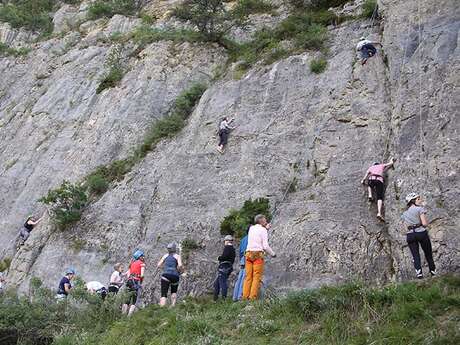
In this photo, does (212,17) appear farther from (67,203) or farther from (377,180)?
(377,180)

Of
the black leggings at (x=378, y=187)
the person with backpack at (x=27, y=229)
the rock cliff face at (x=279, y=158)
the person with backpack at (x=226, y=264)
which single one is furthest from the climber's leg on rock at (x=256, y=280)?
the person with backpack at (x=27, y=229)

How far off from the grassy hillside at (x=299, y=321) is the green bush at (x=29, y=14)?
29665mm

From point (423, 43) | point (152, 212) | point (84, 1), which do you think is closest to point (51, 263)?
point (152, 212)

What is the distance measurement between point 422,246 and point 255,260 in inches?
133

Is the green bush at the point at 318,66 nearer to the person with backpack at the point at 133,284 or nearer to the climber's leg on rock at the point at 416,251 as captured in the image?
the person with backpack at the point at 133,284

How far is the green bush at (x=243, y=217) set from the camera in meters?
14.7

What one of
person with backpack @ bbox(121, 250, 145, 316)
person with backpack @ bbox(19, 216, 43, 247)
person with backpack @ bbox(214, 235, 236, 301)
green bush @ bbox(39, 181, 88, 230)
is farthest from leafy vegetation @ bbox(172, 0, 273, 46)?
person with backpack @ bbox(214, 235, 236, 301)

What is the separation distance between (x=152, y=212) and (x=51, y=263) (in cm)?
381

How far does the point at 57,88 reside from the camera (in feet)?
91.1

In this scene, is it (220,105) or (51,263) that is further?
(220,105)

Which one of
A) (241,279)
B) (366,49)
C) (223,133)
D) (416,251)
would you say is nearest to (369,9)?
(366,49)

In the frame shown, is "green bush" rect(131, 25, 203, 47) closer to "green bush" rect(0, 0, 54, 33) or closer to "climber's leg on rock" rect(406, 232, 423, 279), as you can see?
"green bush" rect(0, 0, 54, 33)

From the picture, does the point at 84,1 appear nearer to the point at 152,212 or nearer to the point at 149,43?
the point at 149,43

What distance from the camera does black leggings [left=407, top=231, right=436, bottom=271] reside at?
10.7 m
